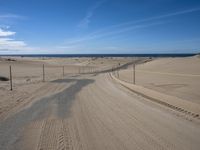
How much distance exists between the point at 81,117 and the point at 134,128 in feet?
8.81

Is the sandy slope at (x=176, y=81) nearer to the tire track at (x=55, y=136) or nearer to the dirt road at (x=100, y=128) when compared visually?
the dirt road at (x=100, y=128)

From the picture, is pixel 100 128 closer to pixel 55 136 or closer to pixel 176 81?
pixel 55 136

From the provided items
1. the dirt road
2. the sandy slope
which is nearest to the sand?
the dirt road

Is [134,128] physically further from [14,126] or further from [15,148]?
[14,126]

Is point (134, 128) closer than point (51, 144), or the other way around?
point (51, 144)

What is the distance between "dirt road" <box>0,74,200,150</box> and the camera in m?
6.88

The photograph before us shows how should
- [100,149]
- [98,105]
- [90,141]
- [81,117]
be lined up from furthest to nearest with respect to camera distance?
[98,105], [81,117], [90,141], [100,149]

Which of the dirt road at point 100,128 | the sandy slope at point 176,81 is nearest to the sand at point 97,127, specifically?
the dirt road at point 100,128

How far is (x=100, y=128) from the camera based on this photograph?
27.6 ft

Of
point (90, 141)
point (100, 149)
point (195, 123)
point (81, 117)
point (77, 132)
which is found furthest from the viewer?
point (81, 117)

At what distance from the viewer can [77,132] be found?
315 inches

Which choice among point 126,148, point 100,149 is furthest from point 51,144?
point 126,148

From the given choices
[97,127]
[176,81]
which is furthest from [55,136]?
[176,81]

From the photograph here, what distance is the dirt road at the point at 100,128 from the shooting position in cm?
688
